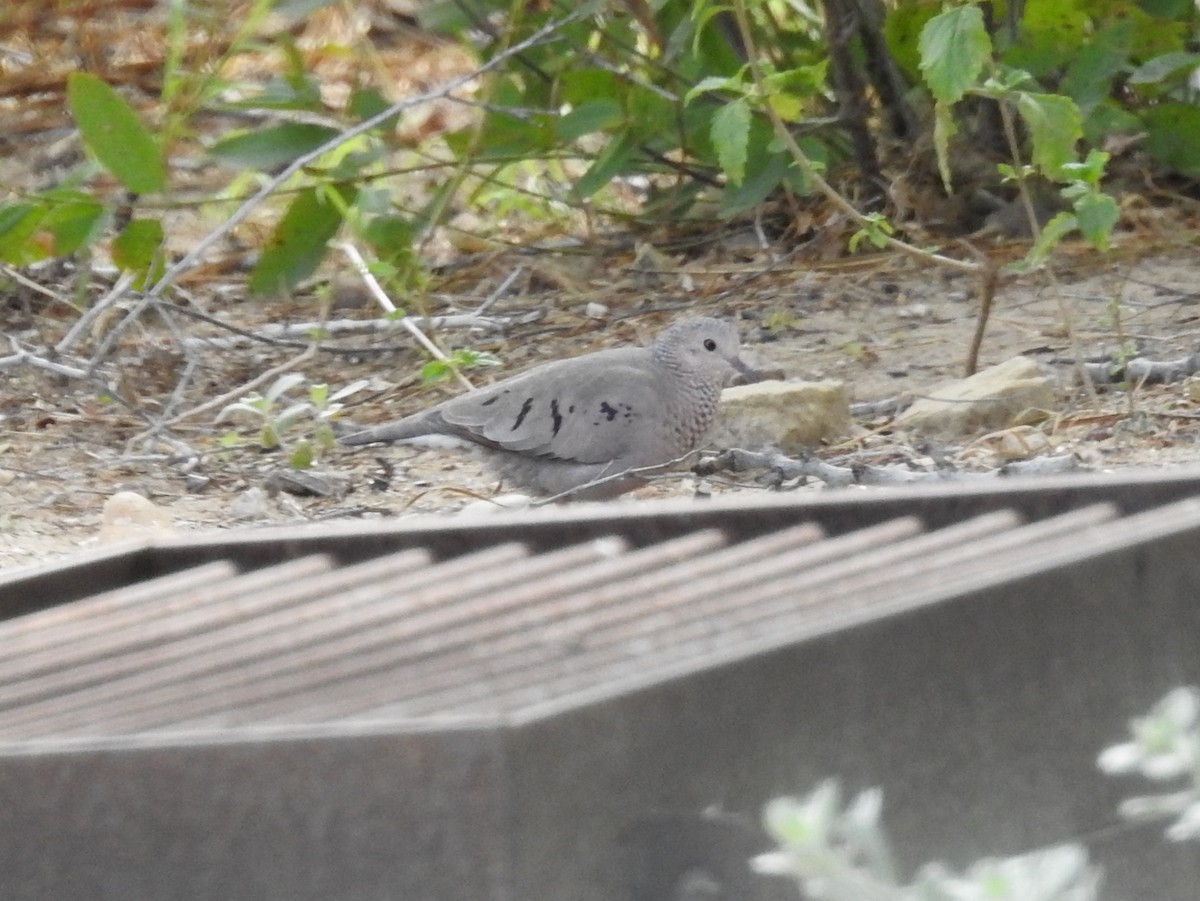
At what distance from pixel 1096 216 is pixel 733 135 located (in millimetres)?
731

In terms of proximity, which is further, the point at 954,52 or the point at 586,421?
the point at 586,421

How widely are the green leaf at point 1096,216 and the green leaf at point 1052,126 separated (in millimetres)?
79

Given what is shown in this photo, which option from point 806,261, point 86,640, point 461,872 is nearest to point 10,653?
point 86,640

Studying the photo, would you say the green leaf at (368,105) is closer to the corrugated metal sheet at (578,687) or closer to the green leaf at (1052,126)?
the green leaf at (1052,126)

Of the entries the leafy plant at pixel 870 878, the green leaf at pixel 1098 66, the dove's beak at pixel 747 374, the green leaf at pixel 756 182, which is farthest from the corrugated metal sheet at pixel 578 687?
the green leaf at pixel 756 182

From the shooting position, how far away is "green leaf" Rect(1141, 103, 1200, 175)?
5.32 m

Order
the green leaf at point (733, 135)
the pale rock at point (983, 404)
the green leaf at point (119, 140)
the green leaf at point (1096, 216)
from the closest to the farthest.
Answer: the green leaf at point (1096, 216)
the green leaf at point (733, 135)
the pale rock at point (983, 404)
the green leaf at point (119, 140)

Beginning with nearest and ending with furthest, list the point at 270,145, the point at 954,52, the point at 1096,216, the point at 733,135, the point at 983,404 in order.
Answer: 1. the point at 954,52
2. the point at 1096,216
3. the point at 733,135
4. the point at 983,404
5. the point at 270,145

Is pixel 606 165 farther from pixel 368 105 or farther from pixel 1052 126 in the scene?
pixel 1052 126

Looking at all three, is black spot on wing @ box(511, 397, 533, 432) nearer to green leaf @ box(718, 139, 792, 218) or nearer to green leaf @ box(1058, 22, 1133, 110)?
green leaf @ box(718, 139, 792, 218)

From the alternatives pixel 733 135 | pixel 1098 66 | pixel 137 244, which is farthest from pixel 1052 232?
pixel 137 244

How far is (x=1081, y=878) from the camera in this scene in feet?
3.80

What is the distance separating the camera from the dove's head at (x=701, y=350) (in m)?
4.48

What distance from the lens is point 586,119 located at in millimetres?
5172
